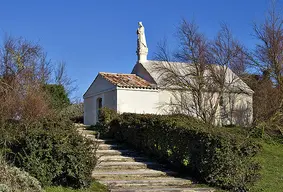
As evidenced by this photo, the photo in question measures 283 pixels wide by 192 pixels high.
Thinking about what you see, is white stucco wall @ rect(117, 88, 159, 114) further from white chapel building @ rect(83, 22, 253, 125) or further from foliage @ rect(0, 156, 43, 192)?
foliage @ rect(0, 156, 43, 192)

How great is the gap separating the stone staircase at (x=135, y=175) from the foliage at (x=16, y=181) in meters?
1.90

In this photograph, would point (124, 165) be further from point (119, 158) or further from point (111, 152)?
point (111, 152)

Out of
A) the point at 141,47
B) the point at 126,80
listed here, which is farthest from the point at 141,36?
the point at 126,80

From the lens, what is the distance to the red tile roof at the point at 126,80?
20047mm

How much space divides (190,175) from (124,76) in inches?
494

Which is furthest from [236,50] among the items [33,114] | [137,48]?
[33,114]

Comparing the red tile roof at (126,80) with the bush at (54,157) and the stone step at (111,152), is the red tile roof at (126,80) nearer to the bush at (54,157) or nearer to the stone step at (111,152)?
the stone step at (111,152)

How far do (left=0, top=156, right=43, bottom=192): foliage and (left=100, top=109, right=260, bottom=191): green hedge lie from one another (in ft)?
14.1

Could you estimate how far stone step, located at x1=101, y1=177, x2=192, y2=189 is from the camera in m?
8.79

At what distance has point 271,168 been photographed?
12.3 m

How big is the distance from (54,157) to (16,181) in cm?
131

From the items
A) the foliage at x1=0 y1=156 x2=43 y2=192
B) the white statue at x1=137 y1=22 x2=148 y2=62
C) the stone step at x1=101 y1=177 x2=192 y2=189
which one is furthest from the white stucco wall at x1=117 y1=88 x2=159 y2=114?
the foliage at x1=0 y1=156 x2=43 y2=192

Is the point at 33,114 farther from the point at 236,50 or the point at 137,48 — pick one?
the point at 236,50

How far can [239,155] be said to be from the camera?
9.05m
